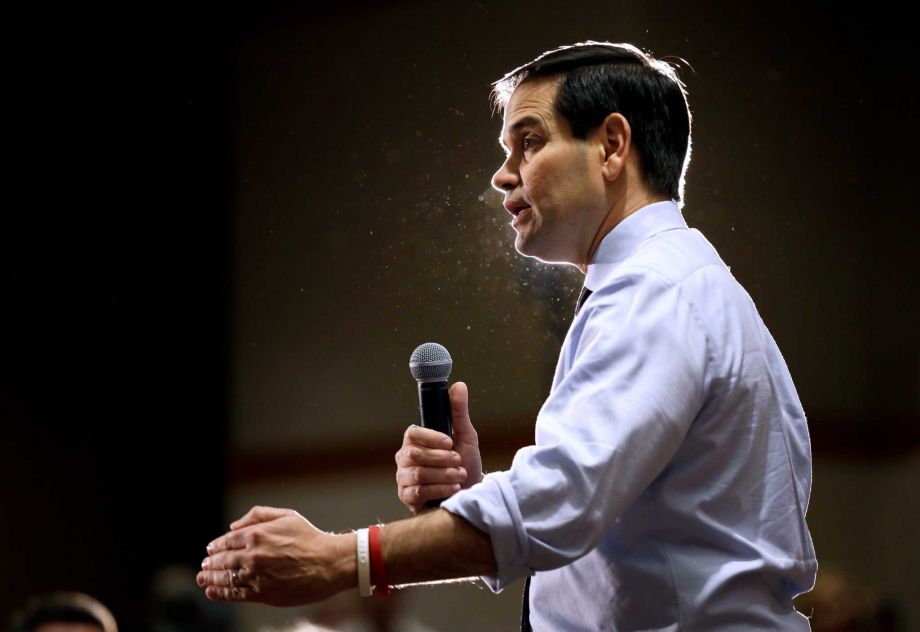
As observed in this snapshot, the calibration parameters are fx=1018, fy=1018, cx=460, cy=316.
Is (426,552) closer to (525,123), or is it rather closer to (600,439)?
(600,439)

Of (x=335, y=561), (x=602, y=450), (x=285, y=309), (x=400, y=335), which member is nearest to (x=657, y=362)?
(x=602, y=450)

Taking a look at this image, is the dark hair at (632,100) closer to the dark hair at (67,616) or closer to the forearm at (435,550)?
the forearm at (435,550)

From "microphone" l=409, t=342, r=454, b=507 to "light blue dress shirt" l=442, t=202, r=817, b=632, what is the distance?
0.16m

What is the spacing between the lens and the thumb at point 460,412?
1.21 meters

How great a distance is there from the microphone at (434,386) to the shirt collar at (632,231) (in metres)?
0.19

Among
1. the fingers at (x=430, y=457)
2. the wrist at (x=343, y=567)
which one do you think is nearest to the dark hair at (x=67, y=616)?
the fingers at (x=430, y=457)

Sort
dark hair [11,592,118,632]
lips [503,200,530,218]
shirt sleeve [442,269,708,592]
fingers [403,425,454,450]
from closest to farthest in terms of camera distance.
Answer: shirt sleeve [442,269,708,592]
fingers [403,425,454,450]
lips [503,200,530,218]
dark hair [11,592,118,632]

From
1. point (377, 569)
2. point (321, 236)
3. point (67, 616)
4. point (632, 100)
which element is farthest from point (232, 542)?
point (321, 236)

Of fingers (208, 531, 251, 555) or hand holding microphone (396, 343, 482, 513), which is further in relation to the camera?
hand holding microphone (396, 343, 482, 513)

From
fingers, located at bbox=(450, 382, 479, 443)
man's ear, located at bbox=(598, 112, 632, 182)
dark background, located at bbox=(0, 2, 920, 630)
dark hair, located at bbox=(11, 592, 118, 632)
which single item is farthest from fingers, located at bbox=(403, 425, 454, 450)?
dark hair, located at bbox=(11, 592, 118, 632)

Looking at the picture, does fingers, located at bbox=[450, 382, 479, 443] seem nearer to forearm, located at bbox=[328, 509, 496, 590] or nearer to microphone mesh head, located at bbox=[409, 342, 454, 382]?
microphone mesh head, located at bbox=[409, 342, 454, 382]

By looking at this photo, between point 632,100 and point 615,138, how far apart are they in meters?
0.06

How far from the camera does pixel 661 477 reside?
0.94 m

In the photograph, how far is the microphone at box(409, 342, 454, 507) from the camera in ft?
3.55
